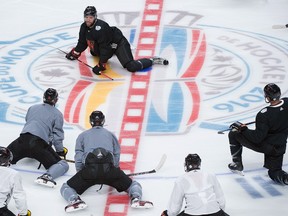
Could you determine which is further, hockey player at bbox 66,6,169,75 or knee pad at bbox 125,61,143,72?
knee pad at bbox 125,61,143,72

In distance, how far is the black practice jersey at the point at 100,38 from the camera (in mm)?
10836

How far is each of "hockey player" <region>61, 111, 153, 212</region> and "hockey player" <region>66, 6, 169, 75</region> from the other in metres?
2.99

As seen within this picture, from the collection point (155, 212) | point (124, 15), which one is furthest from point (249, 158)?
point (124, 15)

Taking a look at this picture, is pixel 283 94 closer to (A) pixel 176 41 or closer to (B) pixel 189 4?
(A) pixel 176 41

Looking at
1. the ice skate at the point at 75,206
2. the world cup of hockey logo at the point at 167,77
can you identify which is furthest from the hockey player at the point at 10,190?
the world cup of hockey logo at the point at 167,77

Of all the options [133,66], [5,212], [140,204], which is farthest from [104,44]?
[5,212]

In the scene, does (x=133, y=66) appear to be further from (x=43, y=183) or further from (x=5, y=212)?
(x=5, y=212)

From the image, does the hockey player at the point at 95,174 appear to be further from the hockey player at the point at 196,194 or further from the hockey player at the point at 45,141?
the hockey player at the point at 196,194

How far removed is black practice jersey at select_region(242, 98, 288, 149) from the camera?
26.5 ft

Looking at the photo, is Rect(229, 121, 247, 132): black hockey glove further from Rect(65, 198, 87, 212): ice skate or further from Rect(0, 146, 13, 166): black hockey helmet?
Rect(0, 146, 13, 166): black hockey helmet

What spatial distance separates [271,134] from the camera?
8172 millimetres

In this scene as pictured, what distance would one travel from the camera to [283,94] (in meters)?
10.2

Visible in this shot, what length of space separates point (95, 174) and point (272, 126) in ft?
5.72

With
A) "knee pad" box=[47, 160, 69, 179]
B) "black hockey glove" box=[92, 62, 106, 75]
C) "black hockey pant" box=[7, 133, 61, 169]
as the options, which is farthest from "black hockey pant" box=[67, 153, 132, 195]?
"black hockey glove" box=[92, 62, 106, 75]
